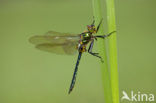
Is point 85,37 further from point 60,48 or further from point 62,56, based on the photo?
point 62,56

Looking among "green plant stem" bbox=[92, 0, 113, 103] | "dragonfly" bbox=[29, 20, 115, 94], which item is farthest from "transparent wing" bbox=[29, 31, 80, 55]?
"green plant stem" bbox=[92, 0, 113, 103]

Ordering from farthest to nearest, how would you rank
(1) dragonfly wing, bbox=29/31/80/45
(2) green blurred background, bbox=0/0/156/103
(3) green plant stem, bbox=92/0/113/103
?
(2) green blurred background, bbox=0/0/156/103
(1) dragonfly wing, bbox=29/31/80/45
(3) green plant stem, bbox=92/0/113/103

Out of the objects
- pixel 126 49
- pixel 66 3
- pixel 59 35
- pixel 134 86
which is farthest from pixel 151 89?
pixel 66 3

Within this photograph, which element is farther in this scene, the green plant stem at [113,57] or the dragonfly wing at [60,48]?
the dragonfly wing at [60,48]

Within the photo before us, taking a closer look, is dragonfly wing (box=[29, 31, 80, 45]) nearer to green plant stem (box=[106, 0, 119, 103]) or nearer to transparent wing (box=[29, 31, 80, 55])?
transparent wing (box=[29, 31, 80, 55])

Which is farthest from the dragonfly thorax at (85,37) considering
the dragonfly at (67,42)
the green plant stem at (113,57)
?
the green plant stem at (113,57)

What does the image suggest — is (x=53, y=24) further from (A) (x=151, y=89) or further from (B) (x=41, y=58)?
(A) (x=151, y=89)

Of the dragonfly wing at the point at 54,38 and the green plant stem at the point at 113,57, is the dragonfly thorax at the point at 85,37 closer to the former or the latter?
the dragonfly wing at the point at 54,38

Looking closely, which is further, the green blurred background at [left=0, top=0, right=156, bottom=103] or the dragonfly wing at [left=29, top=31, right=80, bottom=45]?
the green blurred background at [left=0, top=0, right=156, bottom=103]
